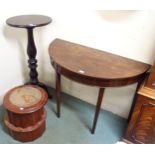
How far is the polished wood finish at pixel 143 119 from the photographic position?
1.37 meters

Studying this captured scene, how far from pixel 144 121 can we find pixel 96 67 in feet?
1.86

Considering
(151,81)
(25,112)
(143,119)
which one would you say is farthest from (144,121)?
(25,112)

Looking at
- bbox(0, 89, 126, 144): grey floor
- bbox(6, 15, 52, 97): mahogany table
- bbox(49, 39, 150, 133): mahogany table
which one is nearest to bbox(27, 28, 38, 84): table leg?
bbox(6, 15, 52, 97): mahogany table

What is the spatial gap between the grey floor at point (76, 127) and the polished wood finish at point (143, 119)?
212 millimetres

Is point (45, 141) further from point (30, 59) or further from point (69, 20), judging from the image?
point (69, 20)

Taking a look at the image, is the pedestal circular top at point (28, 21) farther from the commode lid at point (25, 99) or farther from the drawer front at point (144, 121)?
the drawer front at point (144, 121)

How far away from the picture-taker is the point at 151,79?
1.33 meters

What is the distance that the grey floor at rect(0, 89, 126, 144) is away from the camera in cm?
174

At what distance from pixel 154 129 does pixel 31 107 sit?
0.98 m

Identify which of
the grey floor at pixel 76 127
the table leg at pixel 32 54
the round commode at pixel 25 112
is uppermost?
the table leg at pixel 32 54

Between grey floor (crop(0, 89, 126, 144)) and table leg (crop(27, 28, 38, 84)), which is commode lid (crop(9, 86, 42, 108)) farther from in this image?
grey floor (crop(0, 89, 126, 144))

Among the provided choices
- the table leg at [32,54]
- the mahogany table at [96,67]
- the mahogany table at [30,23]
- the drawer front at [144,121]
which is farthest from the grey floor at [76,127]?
the mahogany table at [30,23]

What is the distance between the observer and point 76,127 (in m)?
1.87

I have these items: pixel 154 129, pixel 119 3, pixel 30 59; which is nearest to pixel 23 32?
pixel 30 59
